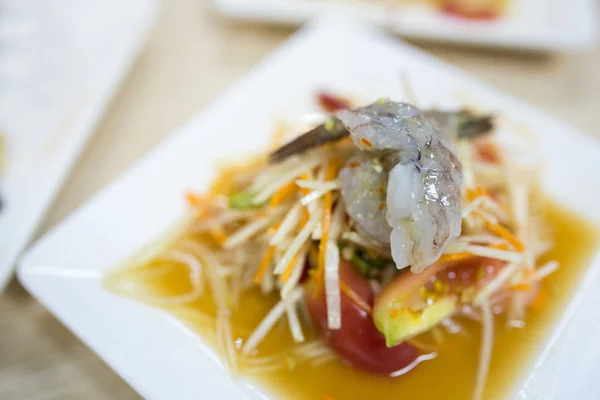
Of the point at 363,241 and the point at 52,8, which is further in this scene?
the point at 52,8

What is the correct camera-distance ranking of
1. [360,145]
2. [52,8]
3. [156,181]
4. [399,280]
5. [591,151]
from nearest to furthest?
[360,145] < [399,280] < [156,181] < [591,151] < [52,8]

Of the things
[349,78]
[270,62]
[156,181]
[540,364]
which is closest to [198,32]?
[270,62]

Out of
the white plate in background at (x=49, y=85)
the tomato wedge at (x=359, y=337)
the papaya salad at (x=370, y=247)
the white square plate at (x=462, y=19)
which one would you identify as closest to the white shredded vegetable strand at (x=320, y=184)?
the papaya salad at (x=370, y=247)

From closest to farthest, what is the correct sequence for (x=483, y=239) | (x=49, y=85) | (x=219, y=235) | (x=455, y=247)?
(x=455, y=247), (x=483, y=239), (x=219, y=235), (x=49, y=85)

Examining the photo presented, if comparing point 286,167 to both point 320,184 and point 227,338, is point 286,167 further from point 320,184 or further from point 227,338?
point 227,338

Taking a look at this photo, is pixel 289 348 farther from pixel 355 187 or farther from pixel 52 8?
pixel 52 8

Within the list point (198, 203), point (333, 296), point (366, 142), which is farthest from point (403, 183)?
point (198, 203)
